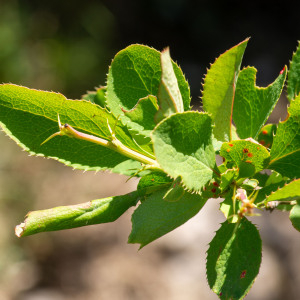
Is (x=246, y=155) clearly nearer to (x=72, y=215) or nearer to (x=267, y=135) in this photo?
(x=267, y=135)

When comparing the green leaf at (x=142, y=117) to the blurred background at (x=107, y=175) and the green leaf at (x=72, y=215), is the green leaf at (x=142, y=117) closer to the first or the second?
the green leaf at (x=72, y=215)

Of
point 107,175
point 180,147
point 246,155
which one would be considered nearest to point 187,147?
point 180,147

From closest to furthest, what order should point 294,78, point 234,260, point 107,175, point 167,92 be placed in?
point 167,92 < point 234,260 < point 294,78 < point 107,175

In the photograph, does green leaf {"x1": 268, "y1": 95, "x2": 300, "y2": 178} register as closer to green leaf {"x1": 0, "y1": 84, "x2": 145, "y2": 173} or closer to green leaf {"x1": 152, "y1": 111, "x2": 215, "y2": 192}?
green leaf {"x1": 152, "y1": 111, "x2": 215, "y2": 192}

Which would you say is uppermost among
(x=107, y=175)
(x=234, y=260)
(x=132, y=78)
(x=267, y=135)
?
(x=132, y=78)

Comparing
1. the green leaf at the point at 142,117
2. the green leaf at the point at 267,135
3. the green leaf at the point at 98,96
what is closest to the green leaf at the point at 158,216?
the green leaf at the point at 142,117

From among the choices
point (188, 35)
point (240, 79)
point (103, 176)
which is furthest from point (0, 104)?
point (188, 35)

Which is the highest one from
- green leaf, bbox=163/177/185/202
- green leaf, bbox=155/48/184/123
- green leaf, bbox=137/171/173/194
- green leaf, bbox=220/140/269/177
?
green leaf, bbox=155/48/184/123

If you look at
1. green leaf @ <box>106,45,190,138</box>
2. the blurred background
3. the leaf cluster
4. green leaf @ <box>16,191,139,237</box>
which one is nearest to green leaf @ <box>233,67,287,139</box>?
the leaf cluster
